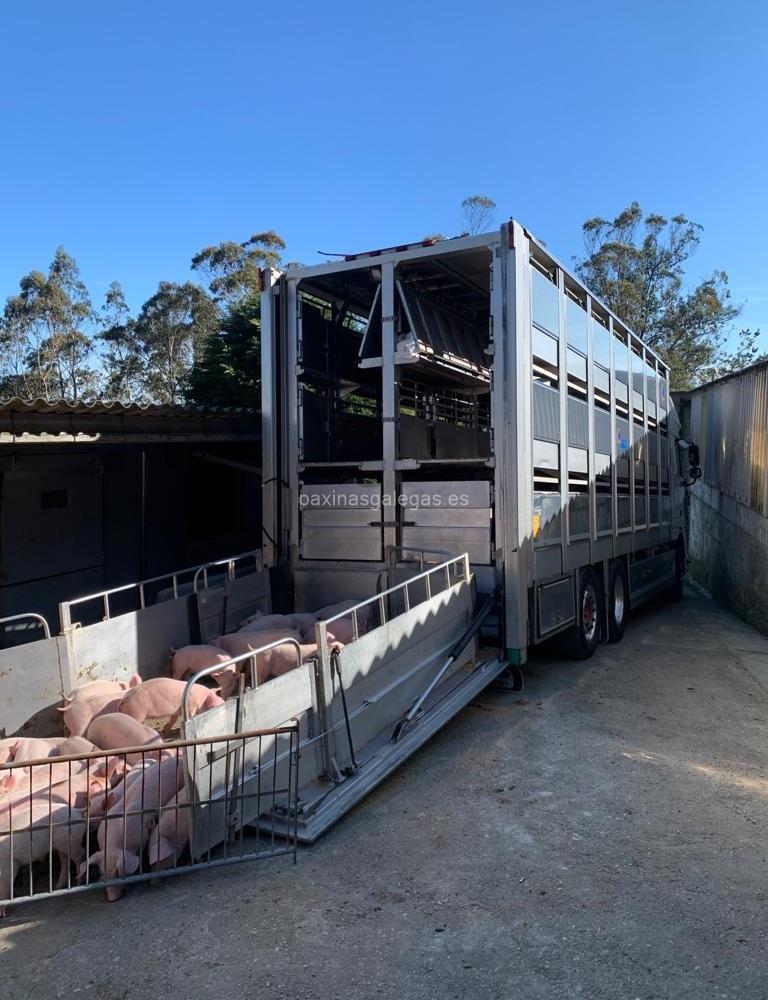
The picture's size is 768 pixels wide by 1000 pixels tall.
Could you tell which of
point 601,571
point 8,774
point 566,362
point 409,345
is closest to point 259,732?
point 8,774

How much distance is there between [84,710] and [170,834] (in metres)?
1.20

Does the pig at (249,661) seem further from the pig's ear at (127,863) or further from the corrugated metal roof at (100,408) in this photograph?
the corrugated metal roof at (100,408)

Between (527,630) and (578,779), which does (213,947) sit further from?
(527,630)

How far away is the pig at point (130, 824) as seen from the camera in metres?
3.15

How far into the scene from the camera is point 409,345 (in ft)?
21.4

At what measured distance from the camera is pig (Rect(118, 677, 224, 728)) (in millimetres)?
4137

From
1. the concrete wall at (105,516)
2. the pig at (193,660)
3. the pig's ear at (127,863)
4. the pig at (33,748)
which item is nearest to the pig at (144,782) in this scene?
the pig's ear at (127,863)

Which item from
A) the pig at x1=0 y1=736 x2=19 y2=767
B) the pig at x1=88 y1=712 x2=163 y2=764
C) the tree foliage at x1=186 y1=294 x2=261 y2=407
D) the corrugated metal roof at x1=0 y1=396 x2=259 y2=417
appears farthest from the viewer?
the tree foliage at x1=186 y1=294 x2=261 y2=407

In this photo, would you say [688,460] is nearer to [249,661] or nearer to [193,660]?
[249,661]

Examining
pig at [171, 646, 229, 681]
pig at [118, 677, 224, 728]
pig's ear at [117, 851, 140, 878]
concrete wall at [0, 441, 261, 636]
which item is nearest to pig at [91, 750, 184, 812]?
pig's ear at [117, 851, 140, 878]

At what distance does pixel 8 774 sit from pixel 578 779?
327 cm

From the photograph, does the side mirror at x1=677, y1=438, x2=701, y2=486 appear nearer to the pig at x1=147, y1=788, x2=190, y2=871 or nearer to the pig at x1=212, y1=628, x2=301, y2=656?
the pig at x1=212, y1=628, x2=301, y2=656

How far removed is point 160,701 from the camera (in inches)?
165

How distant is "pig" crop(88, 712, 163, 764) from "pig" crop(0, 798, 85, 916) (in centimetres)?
53
